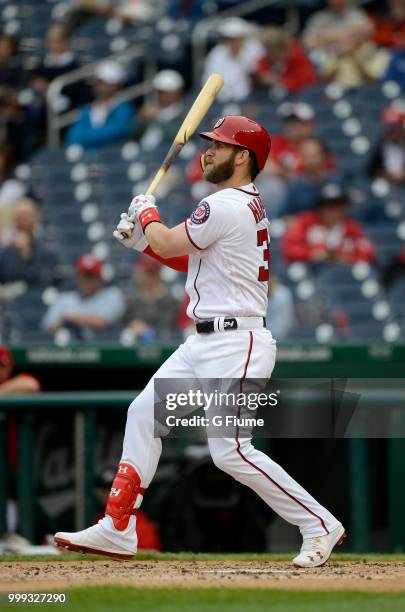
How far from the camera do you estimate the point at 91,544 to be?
16.3ft

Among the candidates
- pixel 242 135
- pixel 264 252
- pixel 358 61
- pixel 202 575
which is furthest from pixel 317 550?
pixel 358 61

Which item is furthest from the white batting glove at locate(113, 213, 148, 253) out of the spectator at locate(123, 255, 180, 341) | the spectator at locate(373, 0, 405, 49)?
the spectator at locate(373, 0, 405, 49)

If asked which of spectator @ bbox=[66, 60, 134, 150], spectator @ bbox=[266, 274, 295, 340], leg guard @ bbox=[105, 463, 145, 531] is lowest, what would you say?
leg guard @ bbox=[105, 463, 145, 531]

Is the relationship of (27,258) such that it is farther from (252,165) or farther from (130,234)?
(252,165)

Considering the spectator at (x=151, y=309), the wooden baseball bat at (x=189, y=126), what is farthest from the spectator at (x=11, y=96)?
the wooden baseball bat at (x=189, y=126)

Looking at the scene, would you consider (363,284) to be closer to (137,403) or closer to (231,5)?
(231,5)

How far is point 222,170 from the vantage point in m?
5.05

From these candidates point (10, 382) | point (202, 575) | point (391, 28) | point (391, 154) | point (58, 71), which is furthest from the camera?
point (58, 71)

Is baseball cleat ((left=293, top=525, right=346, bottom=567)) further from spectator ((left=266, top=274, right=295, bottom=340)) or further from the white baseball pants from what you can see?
spectator ((left=266, top=274, right=295, bottom=340))

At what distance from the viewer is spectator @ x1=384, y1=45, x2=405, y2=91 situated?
Result: 37.1 feet

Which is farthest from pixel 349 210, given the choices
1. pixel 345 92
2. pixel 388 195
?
pixel 345 92

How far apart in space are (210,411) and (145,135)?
6.97 m

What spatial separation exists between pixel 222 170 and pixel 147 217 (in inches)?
12.9

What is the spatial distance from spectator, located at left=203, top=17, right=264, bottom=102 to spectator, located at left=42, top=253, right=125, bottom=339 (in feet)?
8.07
